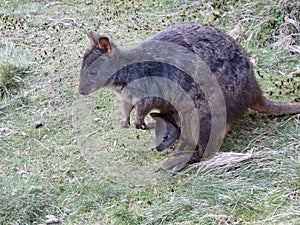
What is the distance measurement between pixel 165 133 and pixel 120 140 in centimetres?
48

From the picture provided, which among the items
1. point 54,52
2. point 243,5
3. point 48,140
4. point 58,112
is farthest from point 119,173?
point 243,5

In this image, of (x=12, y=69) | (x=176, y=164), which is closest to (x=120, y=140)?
(x=176, y=164)

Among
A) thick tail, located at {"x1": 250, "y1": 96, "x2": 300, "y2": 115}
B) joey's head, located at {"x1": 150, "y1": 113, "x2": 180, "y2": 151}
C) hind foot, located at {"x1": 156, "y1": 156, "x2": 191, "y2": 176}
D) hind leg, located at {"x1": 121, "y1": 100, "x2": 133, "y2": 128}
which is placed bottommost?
hind foot, located at {"x1": 156, "y1": 156, "x2": 191, "y2": 176}

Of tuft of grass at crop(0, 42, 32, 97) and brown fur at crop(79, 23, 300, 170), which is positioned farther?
tuft of grass at crop(0, 42, 32, 97)

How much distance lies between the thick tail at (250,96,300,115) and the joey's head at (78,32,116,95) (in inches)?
51.4

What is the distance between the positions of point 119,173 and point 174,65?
3.25 ft

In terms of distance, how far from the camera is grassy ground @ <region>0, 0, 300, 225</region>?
145 inches

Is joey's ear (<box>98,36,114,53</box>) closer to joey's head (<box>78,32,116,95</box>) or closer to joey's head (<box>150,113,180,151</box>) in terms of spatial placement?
joey's head (<box>78,32,116,95</box>)

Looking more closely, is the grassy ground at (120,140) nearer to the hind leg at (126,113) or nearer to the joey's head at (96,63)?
the hind leg at (126,113)

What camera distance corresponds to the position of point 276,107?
4.51 meters

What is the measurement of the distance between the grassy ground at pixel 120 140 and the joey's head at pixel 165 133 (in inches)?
5.2

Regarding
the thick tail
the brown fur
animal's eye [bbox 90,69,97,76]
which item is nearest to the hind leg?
the brown fur

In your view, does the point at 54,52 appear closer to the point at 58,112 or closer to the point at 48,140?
the point at 58,112

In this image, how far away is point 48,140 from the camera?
190 inches
